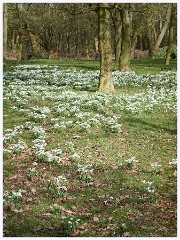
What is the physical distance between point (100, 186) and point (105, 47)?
1274cm

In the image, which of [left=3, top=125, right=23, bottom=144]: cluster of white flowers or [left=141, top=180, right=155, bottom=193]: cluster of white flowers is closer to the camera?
[left=141, top=180, right=155, bottom=193]: cluster of white flowers

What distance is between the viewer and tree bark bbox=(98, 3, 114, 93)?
21453mm

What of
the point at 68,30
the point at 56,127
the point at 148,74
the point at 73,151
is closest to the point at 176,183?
the point at 73,151

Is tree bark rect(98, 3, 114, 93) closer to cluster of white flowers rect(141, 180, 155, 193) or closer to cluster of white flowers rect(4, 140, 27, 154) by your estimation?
cluster of white flowers rect(4, 140, 27, 154)

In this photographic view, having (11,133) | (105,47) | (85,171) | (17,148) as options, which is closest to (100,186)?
(85,171)

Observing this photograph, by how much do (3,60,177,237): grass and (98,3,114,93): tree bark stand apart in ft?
22.2

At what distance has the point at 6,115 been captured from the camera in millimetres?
17297

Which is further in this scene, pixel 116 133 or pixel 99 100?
pixel 99 100

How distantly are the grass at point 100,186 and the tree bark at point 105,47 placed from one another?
6777 millimetres

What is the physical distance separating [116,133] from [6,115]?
Answer: 545 cm

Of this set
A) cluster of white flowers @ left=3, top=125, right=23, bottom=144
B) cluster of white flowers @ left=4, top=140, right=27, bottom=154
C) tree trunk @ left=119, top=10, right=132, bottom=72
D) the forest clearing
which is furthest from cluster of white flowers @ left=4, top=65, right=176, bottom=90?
cluster of white flowers @ left=4, top=140, right=27, bottom=154

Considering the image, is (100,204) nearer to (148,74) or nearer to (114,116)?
(114,116)

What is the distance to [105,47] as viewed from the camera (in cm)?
2164

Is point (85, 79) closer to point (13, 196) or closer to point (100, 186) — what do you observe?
point (100, 186)
